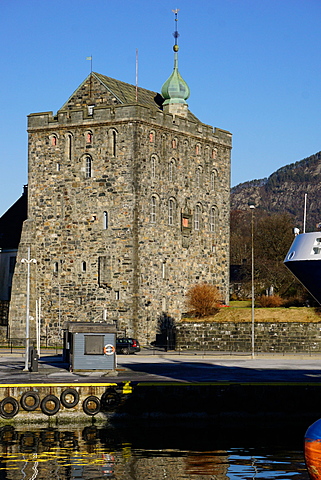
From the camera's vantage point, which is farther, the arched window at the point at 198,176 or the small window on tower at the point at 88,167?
the arched window at the point at 198,176

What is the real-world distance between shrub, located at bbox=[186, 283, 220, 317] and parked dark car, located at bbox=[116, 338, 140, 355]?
1039cm

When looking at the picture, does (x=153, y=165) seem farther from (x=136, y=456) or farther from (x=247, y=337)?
(x=136, y=456)

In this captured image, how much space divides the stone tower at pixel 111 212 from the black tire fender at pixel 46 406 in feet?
111

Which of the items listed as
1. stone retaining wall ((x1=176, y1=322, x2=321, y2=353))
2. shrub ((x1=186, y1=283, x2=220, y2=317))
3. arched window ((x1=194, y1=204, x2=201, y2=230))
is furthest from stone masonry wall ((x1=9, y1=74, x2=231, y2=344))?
stone retaining wall ((x1=176, y1=322, x2=321, y2=353))

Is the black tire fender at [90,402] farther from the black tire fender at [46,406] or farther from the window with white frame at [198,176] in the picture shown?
the window with white frame at [198,176]

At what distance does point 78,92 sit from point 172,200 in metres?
12.1

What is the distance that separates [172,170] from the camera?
3519 inches

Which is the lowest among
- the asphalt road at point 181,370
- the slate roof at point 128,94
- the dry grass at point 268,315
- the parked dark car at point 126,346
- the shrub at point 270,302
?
the asphalt road at point 181,370

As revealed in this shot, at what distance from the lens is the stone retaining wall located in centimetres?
8025

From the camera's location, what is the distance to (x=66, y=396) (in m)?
50.7

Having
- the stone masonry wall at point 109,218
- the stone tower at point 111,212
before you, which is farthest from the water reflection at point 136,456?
the stone tower at point 111,212

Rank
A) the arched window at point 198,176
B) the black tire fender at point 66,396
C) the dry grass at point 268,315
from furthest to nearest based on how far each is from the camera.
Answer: the arched window at point 198,176 < the dry grass at point 268,315 < the black tire fender at point 66,396

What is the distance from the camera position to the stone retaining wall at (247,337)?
263ft

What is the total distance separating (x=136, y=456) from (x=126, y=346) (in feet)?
120
